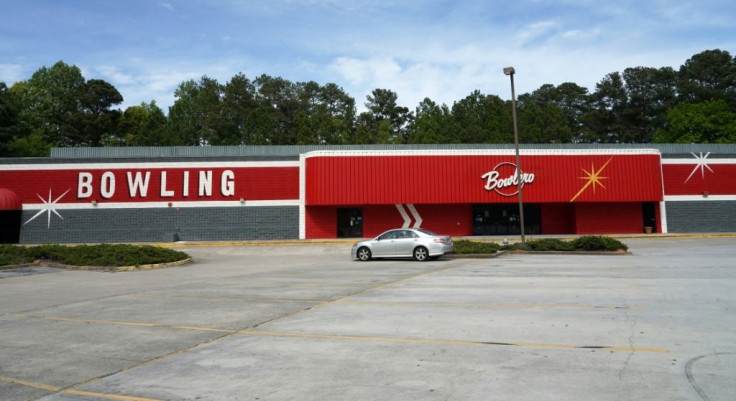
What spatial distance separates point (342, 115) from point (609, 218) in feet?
157

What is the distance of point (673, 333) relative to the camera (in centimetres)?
692

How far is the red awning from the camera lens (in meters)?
33.2

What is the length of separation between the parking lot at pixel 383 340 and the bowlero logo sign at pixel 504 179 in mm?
21786

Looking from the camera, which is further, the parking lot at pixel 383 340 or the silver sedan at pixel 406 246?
the silver sedan at pixel 406 246

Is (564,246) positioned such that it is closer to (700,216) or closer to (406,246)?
(406,246)

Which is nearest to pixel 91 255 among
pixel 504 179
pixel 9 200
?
pixel 9 200

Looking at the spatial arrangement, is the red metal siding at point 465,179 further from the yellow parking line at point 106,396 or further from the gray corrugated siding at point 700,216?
the yellow parking line at point 106,396

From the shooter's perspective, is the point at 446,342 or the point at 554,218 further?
the point at 554,218

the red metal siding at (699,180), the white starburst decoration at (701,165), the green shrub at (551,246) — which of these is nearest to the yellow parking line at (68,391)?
the green shrub at (551,246)

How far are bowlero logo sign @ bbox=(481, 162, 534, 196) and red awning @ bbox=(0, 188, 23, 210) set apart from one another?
31878 millimetres

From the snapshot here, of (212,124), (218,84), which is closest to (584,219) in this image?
(212,124)

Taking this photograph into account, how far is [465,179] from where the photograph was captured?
116 feet

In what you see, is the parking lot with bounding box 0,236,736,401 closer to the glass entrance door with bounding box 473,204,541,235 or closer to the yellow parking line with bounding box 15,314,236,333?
the yellow parking line with bounding box 15,314,236,333

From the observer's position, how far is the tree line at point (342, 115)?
6125 cm
